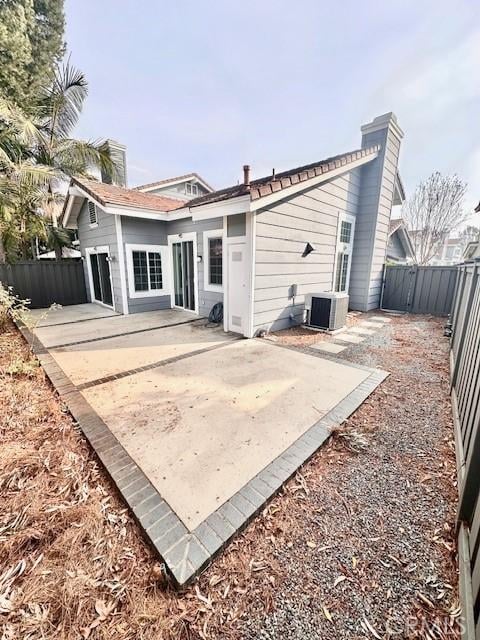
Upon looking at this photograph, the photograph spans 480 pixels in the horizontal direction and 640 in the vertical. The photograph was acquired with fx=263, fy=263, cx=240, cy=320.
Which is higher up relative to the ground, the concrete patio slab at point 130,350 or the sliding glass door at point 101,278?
the sliding glass door at point 101,278

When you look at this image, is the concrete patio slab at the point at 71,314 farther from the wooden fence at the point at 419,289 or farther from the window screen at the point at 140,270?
the wooden fence at the point at 419,289

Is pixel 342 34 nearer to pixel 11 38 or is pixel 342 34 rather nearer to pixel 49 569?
pixel 49 569

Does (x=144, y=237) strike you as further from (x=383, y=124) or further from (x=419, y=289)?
(x=419, y=289)

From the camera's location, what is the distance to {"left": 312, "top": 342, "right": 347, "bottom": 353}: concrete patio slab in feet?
17.0

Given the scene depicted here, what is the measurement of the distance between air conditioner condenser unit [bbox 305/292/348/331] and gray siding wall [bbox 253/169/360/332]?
0.35 metres

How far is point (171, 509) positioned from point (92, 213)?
33.5ft

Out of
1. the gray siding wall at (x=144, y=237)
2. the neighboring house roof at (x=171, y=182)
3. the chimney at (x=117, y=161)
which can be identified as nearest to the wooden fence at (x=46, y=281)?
the chimney at (x=117, y=161)

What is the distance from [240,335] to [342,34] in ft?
22.6

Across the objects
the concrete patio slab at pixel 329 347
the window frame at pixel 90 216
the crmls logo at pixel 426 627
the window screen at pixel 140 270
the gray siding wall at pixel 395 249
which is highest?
the window frame at pixel 90 216

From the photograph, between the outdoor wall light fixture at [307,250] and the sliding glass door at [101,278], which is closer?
the outdoor wall light fixture at [307,250]

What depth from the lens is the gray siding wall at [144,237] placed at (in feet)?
26.4

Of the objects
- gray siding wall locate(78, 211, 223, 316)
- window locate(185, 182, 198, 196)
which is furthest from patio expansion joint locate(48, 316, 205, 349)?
window locate(185, 182, 198, 196)

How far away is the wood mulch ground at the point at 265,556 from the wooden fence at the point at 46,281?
29.4 ft

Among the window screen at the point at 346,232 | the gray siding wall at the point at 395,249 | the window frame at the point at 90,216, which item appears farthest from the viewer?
the gray siding wall at the point at 395,249
